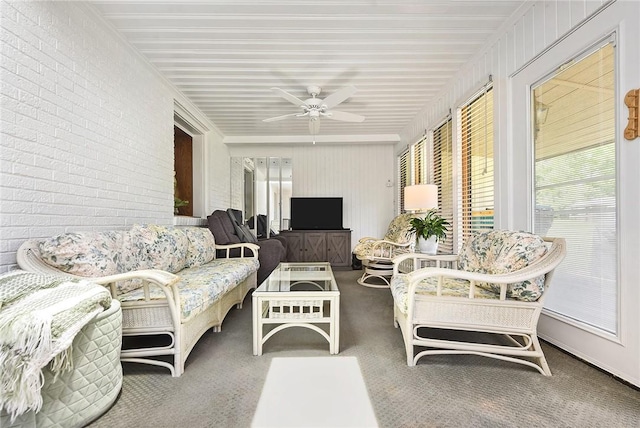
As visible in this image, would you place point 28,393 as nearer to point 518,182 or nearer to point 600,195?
point 600,195

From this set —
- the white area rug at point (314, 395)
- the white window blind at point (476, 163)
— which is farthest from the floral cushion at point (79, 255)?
the white window blind at point (476, 163)

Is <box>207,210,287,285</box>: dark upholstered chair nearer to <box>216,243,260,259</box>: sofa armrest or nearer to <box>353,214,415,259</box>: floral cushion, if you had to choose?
<box>216,243,260,259</box>: sofa armrest

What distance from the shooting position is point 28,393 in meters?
1.01

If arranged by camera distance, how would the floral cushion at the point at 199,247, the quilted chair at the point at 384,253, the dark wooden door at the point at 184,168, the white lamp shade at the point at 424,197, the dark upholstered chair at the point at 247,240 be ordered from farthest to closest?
the dark wooden door at the point at 184,168
the quilted chair at the point at 384,253
the dark upholstered chair at the point at 247,240
the white lamp shade at the point at 424,197
the floral cushion at the point at 199,247

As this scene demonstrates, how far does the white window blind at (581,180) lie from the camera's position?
166cm

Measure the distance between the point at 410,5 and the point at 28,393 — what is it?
3026 millimetres

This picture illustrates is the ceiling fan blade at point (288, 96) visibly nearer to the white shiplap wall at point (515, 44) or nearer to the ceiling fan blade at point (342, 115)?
the ceiling fan blade at point (342, 115)

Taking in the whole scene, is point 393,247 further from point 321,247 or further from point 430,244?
point 321,247

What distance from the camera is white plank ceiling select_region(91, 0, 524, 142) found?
7.18 feet

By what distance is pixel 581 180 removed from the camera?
1825 mm

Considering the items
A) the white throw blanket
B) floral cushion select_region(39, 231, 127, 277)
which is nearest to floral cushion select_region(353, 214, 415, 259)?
floral cushion select_region(39, 231, 127, 277)

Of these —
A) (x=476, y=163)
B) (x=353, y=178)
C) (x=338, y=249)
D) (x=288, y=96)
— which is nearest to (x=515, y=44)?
(x=476, y=163)

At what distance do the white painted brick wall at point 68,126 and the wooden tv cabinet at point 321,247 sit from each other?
9.25 ft

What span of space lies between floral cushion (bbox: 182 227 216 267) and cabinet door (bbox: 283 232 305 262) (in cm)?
212
